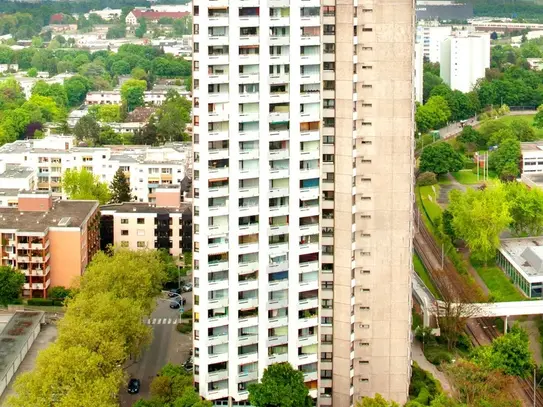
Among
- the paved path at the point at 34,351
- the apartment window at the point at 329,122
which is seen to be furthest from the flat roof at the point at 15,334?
the apartment window at the point at 329,122

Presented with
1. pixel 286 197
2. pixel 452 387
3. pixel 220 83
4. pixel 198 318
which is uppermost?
pixel 220 83

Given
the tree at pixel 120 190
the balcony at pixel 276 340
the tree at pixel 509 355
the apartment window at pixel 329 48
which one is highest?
the apartment window at pixel 329 48

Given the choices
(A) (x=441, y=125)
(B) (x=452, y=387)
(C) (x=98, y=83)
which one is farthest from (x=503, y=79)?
(B) (x=452, y=387)

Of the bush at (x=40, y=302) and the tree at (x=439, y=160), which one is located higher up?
the tree at (x=439, y=160)

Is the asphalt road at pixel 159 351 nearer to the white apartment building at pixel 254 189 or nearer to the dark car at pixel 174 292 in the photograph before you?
the dark car at pixel 174 292

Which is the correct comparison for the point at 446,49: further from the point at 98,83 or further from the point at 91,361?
the point at 91,361

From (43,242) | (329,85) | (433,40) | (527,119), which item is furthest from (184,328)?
Answer: (433,40)

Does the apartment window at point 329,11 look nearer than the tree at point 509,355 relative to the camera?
Yes

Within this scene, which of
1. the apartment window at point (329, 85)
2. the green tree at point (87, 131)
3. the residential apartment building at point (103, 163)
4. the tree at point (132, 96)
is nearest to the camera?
the apartment window at point (329, 85)

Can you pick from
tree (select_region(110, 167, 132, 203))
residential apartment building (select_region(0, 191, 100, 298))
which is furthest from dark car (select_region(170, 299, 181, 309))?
tree (select_region(110, 167, 132, 203))
